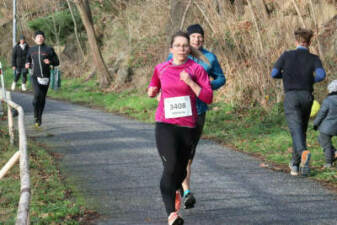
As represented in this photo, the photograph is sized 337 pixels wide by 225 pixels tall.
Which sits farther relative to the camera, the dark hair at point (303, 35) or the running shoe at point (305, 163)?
the running shoe at point (305, 163)

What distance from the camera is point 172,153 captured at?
4906 millimetres

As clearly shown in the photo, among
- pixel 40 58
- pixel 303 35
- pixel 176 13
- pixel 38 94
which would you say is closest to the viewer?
pixel 303 35

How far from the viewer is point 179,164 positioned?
16.3ft

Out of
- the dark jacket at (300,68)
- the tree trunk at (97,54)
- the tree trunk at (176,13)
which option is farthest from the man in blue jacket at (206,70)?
the tree trunk at (97,54)

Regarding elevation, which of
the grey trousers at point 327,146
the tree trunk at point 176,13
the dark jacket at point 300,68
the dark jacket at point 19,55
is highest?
the tree trunk at point 176,13

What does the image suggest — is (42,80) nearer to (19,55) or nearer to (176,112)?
(176,112)

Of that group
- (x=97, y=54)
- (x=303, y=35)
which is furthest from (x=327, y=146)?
(x=97, y=54)

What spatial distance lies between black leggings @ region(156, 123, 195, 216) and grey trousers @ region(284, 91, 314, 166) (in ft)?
8.72

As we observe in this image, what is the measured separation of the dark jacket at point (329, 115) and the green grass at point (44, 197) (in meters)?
3.75

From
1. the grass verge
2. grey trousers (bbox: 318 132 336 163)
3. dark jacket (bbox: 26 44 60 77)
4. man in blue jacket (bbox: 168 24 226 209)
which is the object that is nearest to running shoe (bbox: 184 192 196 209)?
man in blue jacket (bbox: 168 24 226 209)

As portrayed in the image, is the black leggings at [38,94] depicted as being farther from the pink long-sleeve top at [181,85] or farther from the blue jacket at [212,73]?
the pink long-sleeve top at [181,85]

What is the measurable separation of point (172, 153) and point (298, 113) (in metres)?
2.98

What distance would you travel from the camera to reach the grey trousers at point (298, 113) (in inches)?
282

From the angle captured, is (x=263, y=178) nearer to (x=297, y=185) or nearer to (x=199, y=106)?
(x=297, y=185)
